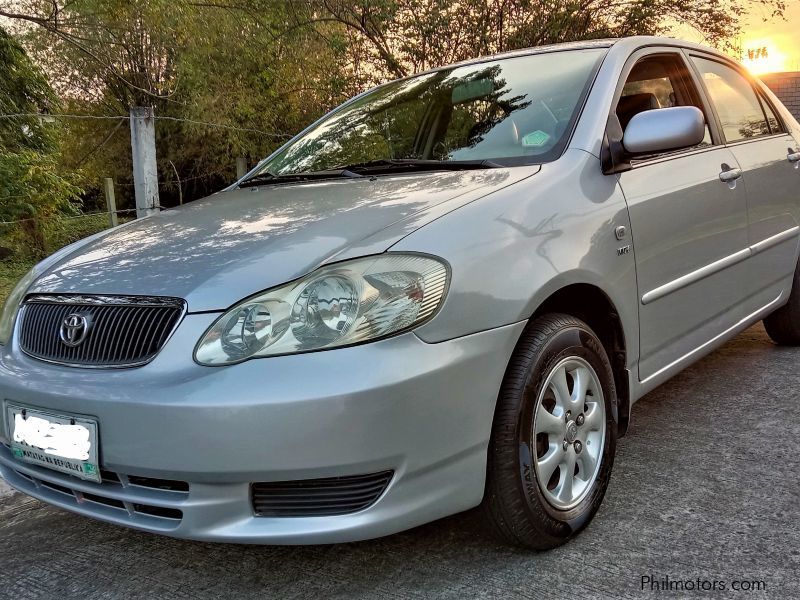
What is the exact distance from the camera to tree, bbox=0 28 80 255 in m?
8.22

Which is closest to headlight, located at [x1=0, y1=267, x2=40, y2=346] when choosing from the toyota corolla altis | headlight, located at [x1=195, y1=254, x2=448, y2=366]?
the toyota corolla altis

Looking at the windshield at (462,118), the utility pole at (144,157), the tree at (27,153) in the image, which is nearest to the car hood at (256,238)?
the windshield at (462,118)

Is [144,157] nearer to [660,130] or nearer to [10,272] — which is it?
[10,272]

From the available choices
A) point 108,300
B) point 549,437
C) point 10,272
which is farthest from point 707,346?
point 10,272

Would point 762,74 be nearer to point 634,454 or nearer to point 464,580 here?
point 634,454

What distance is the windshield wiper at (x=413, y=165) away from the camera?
2.58 m

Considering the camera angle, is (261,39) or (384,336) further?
(261,39)

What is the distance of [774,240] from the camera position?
141 inches

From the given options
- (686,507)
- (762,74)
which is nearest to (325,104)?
(762,74)

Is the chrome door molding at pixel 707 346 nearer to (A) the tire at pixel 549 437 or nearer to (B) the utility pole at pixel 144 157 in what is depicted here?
(A) the tire at pixel 549 437

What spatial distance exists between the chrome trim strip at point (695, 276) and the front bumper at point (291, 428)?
0.90 meters

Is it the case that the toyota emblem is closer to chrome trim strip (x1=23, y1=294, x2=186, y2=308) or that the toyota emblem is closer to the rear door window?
chrome trim strip (x1=23, y1=294, x2=186, y2=308)

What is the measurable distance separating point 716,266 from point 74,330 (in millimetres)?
2396

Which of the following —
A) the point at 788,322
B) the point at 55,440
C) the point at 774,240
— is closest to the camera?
the point at 55,440
